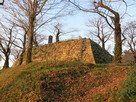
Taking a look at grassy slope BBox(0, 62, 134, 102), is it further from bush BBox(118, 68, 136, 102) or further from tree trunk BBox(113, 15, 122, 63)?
tree trunk BBox(113, 15, 122, 63)

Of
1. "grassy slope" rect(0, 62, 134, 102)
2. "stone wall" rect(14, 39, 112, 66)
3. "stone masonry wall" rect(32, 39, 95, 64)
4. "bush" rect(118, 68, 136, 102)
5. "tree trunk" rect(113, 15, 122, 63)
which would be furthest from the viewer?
"stone masonry wall" rect(32, 39, 95, 64)

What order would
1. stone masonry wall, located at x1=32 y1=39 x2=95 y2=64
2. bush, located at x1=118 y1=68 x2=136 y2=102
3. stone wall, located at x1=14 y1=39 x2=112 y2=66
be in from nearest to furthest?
bush, located at x1=118 y1=68 x2=136 y2=102 < stone wall, located at x1=14 y1=39 x2=112 y2=66 < stone masonry wall, located at x1=32 y1=39 x2=95 y2=64

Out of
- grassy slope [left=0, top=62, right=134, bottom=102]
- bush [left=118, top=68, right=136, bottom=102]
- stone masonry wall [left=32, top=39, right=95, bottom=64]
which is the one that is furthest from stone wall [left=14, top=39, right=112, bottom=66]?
bush [left=118, top=68, right=136, bottom=102]

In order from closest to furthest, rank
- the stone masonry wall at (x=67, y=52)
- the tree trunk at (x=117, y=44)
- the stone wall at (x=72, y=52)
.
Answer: the tree trunk at (x=117, y=44)
the stone wall at (x=72, y=52)
the stone masonry wall at (x=67, y=52)

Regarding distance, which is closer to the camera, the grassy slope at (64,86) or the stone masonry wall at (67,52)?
the grassy slope at (64,86)

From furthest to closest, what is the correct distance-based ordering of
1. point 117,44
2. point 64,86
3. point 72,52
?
point 72,52
point 117,44
point 64,86

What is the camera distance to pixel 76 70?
10344 mm

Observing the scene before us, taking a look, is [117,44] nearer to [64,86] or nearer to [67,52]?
[67,52]

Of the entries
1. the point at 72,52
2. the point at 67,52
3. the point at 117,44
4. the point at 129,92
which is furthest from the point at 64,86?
the point at 67,52

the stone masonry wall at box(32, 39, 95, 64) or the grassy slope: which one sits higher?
the stone masonry wall at box(32, 39, 95, 64)

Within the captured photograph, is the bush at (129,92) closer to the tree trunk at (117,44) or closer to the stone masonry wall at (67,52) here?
the tree trunk at (117,44)

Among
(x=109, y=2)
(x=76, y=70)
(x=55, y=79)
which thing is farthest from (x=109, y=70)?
(x=109, y=2)

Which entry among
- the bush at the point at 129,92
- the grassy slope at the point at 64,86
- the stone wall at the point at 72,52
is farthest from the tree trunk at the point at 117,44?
the bush at the point at 129,92

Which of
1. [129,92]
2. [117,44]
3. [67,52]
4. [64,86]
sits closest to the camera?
[129,92]
